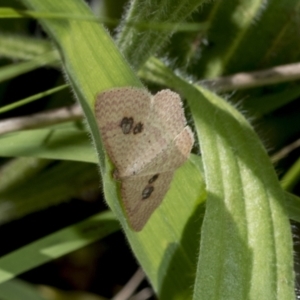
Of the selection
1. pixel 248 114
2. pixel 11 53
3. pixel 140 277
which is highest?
pixel 248 114

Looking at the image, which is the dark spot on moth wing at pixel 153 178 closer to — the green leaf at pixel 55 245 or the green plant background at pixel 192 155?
the green plant background at pixel 192 155

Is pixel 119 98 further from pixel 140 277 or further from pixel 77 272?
pixel 77 272

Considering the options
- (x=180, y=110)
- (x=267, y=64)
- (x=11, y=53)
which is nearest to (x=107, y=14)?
(x=11, y=53)

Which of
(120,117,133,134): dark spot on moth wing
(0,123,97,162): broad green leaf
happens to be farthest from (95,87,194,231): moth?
(0,123,97,162): broad green leaf

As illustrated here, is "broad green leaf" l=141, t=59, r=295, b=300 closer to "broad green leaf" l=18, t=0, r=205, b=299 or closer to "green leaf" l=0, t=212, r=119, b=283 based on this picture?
"broad green leaf" l=18, t=0, r=205, b=299

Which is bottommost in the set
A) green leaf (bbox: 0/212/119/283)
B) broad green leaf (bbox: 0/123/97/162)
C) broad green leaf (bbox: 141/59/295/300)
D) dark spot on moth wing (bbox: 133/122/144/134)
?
green leaf (bbox: 0/212/119/283)

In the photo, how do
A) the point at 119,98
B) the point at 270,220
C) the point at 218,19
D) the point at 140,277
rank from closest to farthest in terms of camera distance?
the point at 119,98 → the point at 270,220 → the point at 140,277 → the point at 218,19

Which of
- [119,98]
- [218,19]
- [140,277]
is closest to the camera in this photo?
[119,98]

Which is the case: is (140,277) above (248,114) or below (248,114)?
below

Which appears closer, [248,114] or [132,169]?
[132,169]
